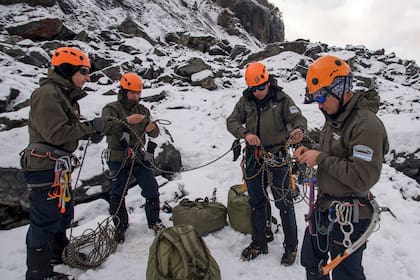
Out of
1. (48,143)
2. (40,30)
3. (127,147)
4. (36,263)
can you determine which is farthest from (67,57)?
(40,30)

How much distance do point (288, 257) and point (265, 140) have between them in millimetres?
1570

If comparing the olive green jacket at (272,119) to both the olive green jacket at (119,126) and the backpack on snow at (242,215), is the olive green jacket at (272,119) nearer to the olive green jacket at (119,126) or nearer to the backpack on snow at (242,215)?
the backpack on snow at (242,215)

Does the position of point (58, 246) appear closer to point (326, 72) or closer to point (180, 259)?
point (180, 259)

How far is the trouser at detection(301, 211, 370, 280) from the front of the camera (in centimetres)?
230

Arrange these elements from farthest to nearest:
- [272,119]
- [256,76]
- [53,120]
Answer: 1. [272,119]
2. [256,76]
3. [53,120]

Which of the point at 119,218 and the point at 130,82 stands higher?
the point at 130,82

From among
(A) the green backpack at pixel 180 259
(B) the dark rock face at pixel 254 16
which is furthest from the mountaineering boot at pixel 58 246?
(B) the dark rock face at pixel 254 16

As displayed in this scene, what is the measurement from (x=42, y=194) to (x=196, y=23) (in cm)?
3898

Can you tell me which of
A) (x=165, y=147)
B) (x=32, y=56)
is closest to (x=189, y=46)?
(x=32, y=56)

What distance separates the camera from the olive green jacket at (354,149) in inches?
79.9

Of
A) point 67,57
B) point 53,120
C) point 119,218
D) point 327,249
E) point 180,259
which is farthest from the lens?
point 119,218

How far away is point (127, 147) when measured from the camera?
429cm

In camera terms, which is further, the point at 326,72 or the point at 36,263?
the point at 36,263

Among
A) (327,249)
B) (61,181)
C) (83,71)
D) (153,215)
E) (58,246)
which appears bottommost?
(58,246)
